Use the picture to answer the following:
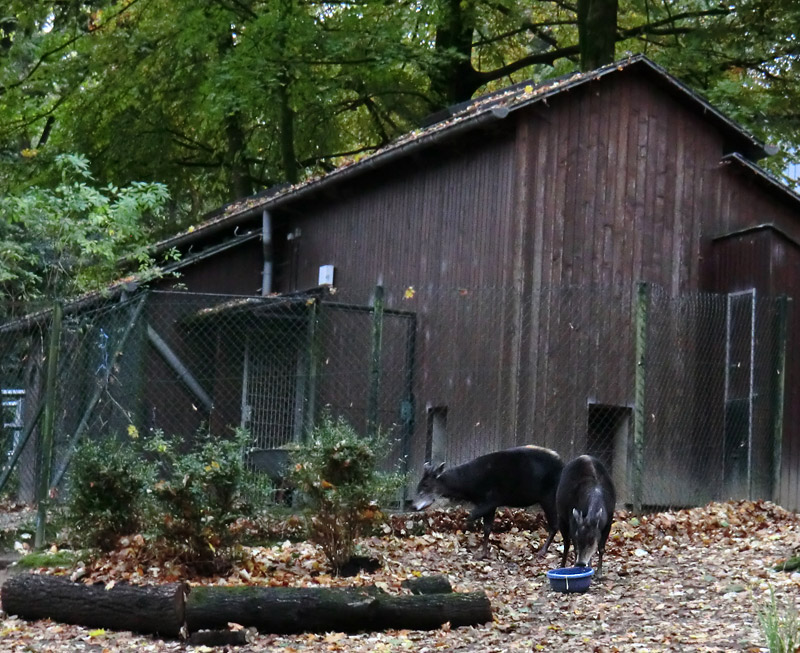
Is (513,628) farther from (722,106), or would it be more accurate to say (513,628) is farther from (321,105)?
(321,105)

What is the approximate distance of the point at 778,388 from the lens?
1368cm

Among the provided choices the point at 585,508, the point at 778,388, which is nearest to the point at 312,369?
the point at 585,508

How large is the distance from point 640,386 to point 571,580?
13.2 ft

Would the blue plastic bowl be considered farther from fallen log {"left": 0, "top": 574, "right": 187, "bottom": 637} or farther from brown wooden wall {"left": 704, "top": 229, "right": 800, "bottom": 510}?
brown wooden wall {"left": 704, "top": 229, "right": 800, "bottom": 510}

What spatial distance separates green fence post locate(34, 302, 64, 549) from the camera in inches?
420

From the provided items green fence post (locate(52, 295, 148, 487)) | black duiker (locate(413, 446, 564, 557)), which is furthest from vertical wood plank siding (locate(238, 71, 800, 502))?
green fence post (locate(52, 295, 148, 487))

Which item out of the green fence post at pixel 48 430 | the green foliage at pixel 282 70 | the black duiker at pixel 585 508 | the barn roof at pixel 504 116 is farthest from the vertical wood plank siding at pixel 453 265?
the green foliage at pixel 282 70

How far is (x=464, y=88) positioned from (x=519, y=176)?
11302 mm

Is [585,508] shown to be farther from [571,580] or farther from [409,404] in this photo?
[409,404]

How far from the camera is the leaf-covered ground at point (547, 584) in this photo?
7.54 m

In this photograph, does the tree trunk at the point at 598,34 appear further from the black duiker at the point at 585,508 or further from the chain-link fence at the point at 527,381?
the black duiker at the point at 585,508

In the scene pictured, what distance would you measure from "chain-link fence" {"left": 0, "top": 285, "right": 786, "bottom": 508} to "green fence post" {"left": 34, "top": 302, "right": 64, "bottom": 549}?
1364mm

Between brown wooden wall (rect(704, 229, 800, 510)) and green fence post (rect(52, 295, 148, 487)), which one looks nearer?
green fence post (rect(52, 295, 148, 487))

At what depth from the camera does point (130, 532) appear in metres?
8.90
